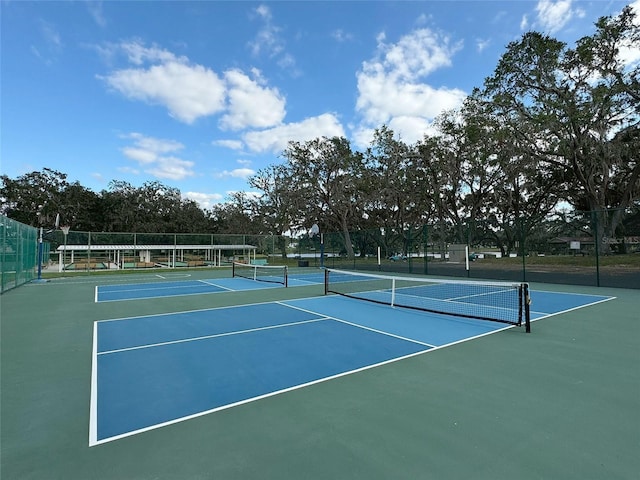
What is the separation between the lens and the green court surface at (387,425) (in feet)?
7.80

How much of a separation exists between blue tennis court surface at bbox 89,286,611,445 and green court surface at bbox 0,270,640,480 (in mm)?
203

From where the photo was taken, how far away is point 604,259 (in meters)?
14.4

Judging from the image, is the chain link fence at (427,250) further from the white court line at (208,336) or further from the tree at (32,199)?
the tree at (32,199)

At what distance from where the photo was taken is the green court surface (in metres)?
2.38

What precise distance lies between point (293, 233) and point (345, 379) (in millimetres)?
34142

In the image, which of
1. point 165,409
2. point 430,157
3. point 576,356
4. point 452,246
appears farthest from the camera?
point 430,157

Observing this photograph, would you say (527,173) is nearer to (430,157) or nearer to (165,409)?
(430,157)

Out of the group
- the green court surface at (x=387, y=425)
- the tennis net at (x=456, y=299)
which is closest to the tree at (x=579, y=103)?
the tennis net at (x=456, y=299)

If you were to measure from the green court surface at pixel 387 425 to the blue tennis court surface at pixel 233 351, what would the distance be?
0.20m

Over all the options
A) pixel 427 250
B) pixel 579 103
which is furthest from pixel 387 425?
pixel 579 103

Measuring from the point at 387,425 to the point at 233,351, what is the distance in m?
2.81

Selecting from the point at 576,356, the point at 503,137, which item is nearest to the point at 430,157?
the point at 503,137

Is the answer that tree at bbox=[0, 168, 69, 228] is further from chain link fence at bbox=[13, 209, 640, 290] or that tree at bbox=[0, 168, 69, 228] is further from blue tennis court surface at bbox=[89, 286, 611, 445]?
blue tennis court surface at bbox=[89, 286, 611, 445]

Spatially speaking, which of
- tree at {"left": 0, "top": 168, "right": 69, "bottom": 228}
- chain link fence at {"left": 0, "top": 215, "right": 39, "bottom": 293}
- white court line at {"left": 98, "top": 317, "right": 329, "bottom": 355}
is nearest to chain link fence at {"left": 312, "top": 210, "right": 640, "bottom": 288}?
white court line at {"left": 98, "top": 317, "right": 329, "bottom": 355}
